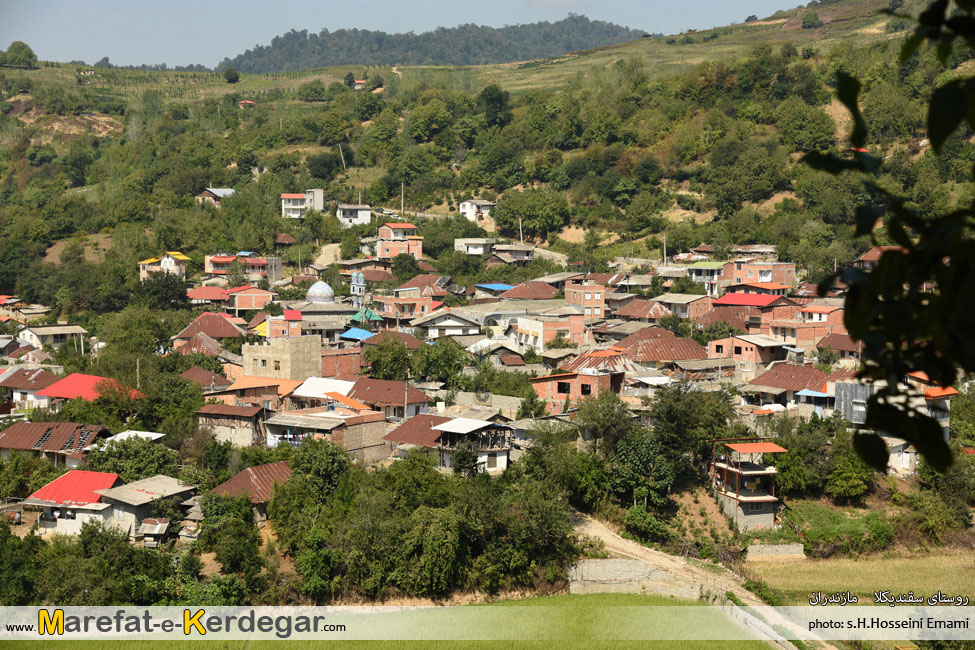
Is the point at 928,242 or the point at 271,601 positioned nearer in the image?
the point at 928,242

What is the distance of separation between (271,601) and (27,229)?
21.0 meters

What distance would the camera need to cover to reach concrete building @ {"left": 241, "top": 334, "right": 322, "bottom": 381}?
50.6 ft

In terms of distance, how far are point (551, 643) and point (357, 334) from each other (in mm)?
9673

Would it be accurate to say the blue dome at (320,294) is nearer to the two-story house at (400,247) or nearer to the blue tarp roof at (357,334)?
the blue tarp roof at (357,334)

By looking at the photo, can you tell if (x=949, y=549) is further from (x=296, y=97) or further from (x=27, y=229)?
(x=296, y=97)

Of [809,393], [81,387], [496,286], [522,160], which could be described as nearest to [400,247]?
[496,286]

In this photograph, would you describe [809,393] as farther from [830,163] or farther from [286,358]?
[830,163]

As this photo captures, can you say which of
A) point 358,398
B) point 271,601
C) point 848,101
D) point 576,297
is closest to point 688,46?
point 576,297

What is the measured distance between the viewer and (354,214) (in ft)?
91.5

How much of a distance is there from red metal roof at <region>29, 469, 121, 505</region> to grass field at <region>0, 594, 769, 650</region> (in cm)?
226

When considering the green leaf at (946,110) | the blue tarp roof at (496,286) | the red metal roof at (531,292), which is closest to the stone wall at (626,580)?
the green leaf at (946,110)

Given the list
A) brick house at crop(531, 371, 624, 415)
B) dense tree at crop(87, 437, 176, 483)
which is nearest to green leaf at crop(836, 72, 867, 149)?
dense tree at crop(87, 437, 176, 483)

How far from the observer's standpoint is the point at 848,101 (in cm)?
135

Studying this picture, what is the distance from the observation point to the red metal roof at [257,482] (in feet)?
36.8
